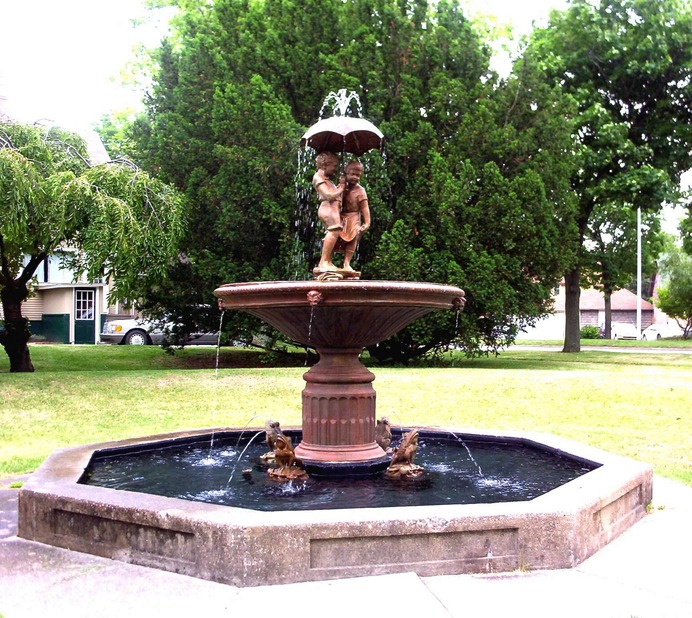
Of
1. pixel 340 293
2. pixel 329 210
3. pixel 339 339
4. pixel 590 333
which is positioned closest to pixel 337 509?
pixel 340 293

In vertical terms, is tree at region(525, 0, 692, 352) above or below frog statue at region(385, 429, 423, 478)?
above

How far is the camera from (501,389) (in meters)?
14.6

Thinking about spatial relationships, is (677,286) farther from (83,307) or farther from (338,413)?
(338,413)

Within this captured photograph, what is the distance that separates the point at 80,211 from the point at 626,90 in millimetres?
19028

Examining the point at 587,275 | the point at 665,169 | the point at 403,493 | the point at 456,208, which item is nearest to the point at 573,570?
the point at 403,493

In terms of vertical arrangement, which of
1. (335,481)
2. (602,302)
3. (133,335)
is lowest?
(335,481)

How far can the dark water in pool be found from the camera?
571 cm

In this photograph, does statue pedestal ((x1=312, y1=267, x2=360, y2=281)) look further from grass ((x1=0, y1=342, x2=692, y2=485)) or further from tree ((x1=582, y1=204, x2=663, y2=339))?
tree ((x1=582, y1=204, x2=663, y2=339))

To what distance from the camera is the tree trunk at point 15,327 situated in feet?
55.7

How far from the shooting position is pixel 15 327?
1709 centimetres

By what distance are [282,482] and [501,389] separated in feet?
29.8

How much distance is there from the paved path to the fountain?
0.38ft

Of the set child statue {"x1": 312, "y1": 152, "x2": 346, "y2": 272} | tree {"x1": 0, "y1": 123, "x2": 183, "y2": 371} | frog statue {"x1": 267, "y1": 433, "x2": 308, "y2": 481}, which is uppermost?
tree {"x1": 0, "y1": 123, "x2": 183, "y2": 371}

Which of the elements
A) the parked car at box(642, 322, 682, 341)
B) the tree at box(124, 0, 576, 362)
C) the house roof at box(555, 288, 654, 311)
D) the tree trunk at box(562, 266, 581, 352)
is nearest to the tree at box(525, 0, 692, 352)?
the tree trunk at box(562, 266, 581, 352)
